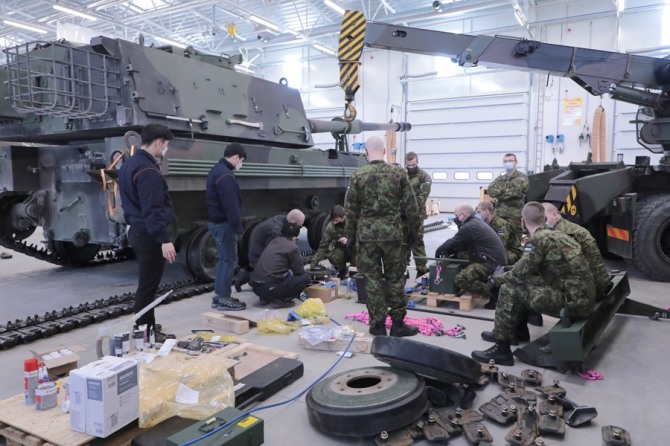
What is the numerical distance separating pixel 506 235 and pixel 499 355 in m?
3.07

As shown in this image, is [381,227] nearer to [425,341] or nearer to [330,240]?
[425,341]

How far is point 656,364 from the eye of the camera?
4242 millimetres

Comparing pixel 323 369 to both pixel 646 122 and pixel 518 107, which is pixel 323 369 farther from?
pixel 518 107

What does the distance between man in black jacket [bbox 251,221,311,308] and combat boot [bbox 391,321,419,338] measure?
4.96 feet

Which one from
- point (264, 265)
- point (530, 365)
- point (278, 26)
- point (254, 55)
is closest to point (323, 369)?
point (530, 365)

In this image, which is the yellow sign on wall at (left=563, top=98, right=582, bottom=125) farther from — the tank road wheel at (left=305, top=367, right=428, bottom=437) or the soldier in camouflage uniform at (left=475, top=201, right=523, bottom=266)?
the tank road wheel at (left=305, top=367, right=428, bottom=437)

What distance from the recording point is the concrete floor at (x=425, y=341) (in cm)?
318

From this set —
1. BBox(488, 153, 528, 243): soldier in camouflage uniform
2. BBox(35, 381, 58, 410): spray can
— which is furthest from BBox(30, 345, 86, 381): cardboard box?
BBox(488, 153, 528, 243): soldier in camouflage uniform

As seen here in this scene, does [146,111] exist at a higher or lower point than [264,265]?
higher

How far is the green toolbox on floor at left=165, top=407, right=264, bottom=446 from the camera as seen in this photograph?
251 centimetres

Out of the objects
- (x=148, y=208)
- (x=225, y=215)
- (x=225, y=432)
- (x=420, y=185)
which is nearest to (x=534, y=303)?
(x=225, y=432)

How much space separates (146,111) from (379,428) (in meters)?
4.94

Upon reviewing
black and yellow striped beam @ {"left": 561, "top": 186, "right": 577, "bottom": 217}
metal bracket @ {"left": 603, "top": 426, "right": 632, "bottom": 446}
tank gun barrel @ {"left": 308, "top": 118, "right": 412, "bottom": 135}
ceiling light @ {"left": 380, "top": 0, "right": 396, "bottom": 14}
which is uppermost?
ceiling light @ {"left": 380, "top": 0, "right": 396, "bottom": 14}

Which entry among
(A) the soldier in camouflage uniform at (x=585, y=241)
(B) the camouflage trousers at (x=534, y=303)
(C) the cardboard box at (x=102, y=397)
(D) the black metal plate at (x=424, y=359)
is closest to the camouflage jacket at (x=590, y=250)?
(A) the soldier in camouflage uniform at (x=585, y=241)
